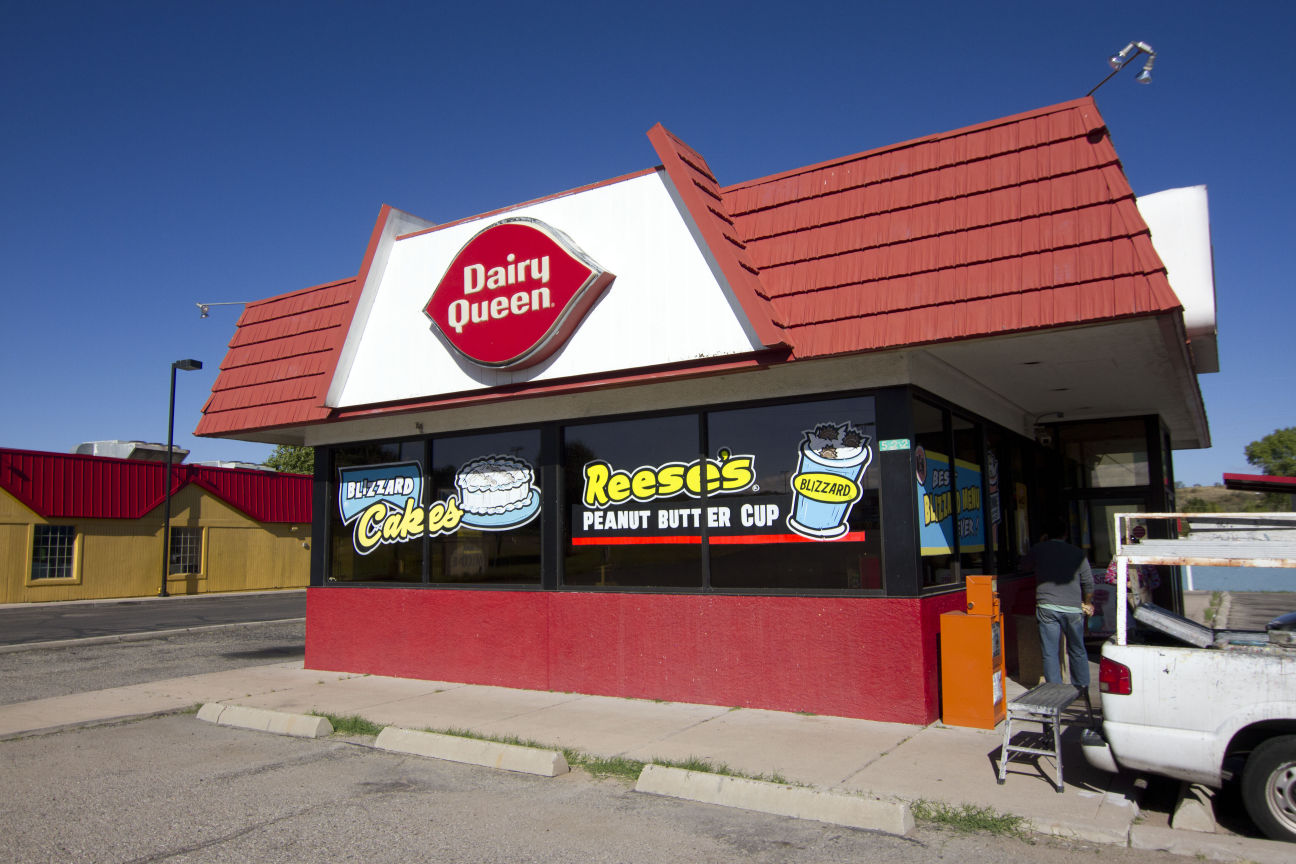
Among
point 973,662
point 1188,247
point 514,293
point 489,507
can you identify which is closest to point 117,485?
point 489,507

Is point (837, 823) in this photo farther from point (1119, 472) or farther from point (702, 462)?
point (1119, 472)

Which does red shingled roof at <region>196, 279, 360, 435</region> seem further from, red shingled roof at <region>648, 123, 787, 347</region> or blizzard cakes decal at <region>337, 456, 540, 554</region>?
red shingled roof at <region>648, 123, 787, 347</region>

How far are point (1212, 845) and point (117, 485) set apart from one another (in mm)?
32870

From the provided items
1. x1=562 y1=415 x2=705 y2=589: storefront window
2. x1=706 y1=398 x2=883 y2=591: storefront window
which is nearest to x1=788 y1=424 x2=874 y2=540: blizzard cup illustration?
x1=706 y1=398 x2=883 y2=591: storefront window

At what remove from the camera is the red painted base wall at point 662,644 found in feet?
27.6

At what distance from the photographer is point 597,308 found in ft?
32.1

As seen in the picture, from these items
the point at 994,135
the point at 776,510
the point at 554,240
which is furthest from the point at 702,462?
the point at 994,135

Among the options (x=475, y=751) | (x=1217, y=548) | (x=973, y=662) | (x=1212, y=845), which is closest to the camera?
(x=1212, y=845)

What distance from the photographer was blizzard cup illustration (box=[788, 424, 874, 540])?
8.81m

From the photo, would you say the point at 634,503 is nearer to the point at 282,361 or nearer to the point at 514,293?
the point at 514,293

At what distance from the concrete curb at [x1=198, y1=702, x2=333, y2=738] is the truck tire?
756 cm

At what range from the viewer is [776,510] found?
9.14 m

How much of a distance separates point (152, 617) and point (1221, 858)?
24.5 m

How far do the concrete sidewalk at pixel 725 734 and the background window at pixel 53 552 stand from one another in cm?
2073
